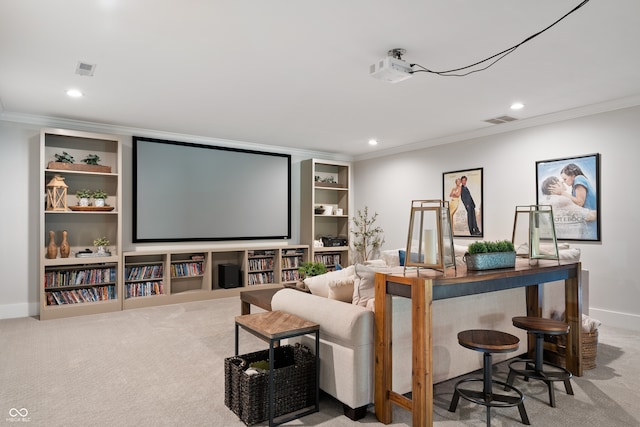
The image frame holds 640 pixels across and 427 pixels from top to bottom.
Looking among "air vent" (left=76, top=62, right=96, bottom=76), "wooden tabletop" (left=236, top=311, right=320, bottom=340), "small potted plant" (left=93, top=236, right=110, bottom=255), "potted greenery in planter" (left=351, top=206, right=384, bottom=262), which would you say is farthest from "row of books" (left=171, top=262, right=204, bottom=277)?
"wooden tabletop" (left=236, top=311, right=320, bottom=340)

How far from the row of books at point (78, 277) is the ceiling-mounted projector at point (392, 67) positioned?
4.36 metres

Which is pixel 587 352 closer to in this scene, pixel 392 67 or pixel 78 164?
pixel 392 67

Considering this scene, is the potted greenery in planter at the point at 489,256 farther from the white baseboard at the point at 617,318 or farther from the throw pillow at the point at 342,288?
the white baseboard at the point at 617,318

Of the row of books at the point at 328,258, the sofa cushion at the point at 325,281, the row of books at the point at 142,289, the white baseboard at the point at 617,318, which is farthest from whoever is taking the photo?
the row of books at the point at 328,258

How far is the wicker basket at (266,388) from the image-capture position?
237 centimetres

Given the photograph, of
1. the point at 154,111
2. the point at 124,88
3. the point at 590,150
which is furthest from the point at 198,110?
the point at 590,150

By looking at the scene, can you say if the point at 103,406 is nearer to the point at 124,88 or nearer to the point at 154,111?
the point at 124,88

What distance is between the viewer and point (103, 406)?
2.62 metres

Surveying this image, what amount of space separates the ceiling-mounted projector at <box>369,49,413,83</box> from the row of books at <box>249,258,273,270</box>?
431 cm

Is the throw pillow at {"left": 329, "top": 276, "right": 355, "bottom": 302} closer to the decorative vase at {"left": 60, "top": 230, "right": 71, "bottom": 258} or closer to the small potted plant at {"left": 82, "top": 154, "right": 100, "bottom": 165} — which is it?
the decorative vase at {"left": 60, "top": 230, "right": 71, "bottom": 258}

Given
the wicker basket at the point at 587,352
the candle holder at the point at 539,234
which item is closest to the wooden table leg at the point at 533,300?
the wicker basket at the point at 587,352

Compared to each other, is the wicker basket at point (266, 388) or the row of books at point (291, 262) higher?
the row of books at point (291, 262)

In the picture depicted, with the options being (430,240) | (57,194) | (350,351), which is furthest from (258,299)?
(57,194)

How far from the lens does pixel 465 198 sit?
6148mm
